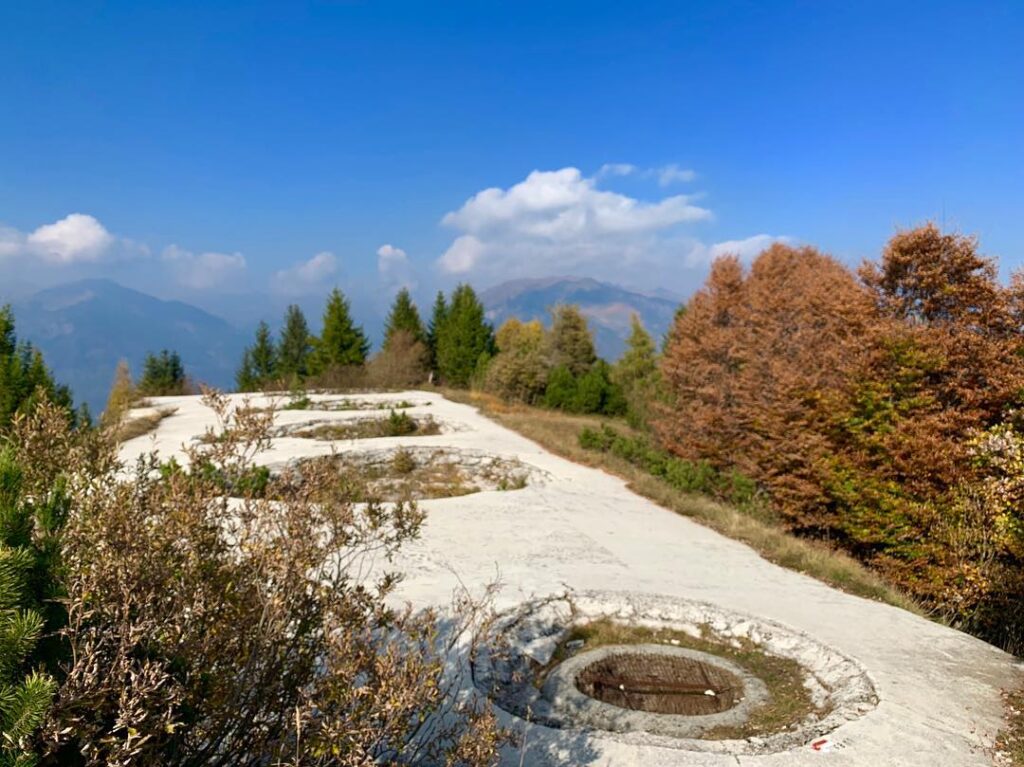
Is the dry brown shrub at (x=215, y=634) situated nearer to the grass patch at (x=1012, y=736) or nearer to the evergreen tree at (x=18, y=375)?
the grass patch at (x=1012, y=736)

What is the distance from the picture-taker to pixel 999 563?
6367mm

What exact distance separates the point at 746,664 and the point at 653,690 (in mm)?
960

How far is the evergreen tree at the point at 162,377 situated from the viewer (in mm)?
28077

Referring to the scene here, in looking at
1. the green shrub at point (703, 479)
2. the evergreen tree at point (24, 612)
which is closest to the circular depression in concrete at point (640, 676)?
the evergreen tree at point (24, 612)

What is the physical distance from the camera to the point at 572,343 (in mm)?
34688

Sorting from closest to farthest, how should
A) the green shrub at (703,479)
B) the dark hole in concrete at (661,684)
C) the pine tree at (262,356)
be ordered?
1. the dark hole in concrete at (661,684)
2. the green shrub at (703,479)
3. the pine tree at (262,356)

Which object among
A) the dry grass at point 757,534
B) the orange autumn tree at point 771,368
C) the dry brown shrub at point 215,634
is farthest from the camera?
the orange autumn tree at point 771,368

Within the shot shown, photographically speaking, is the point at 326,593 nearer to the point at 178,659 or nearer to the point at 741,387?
the point at 178,659

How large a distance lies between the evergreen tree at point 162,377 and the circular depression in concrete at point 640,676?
1015 inches

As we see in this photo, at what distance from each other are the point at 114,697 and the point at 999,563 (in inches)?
311

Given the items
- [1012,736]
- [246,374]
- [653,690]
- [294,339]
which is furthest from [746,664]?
[294,339]

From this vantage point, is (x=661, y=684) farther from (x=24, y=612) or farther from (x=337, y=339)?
(x=337, y=339)

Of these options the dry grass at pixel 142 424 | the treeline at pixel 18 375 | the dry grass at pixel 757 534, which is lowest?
the dry grass at pixel 757 534

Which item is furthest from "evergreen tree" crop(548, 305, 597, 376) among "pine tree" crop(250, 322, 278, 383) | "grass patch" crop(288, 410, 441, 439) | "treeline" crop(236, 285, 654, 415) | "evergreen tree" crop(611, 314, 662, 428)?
"pine tree" crop(250, 322, 278, 383)
